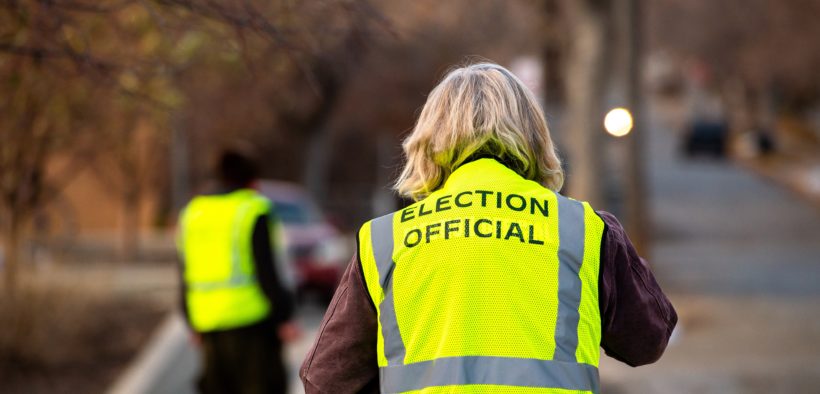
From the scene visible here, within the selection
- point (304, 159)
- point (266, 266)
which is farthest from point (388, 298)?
point (304, 159)

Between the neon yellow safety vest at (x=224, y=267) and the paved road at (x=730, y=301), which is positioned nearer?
the neon yellow safety vest at (x=224, y=267)

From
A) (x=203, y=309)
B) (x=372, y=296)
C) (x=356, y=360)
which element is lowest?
(x=203, y=309)

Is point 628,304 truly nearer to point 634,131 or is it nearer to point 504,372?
point 504,372

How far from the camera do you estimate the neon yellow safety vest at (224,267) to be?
575cm

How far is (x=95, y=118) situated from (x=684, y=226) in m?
20.2

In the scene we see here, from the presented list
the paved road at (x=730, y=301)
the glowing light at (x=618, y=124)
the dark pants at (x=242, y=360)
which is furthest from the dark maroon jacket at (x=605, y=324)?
the paved road at (x=730, y=301)

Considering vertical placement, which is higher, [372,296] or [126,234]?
[372,296]

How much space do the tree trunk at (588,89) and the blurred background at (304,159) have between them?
27 mm

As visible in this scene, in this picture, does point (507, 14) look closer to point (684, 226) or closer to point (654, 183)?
point (684, 226)

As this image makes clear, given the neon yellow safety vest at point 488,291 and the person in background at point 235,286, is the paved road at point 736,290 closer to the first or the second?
the person in background at point 235,286

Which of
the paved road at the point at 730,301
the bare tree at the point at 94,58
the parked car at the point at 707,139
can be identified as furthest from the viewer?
the parked car at the point at 707,139

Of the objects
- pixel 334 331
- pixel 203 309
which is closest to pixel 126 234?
pixel 203 309

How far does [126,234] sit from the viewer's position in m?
20.9

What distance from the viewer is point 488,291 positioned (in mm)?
2479
